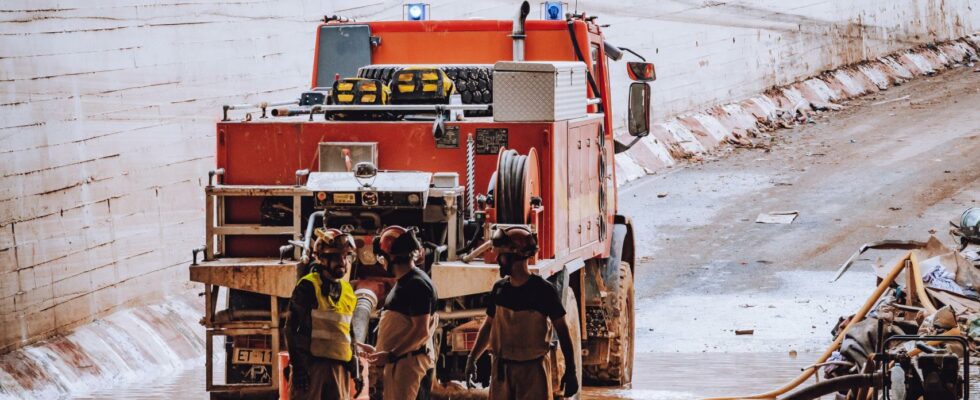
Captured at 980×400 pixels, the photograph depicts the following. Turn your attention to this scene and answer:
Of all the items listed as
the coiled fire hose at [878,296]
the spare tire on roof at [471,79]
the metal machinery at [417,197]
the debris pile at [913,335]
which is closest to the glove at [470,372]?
the metal machinery at [417,197]

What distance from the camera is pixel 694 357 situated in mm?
12953

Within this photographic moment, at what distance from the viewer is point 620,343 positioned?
11.7 metres

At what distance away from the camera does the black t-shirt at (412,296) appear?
8359 mm

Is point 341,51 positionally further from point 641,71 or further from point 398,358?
point 398,358

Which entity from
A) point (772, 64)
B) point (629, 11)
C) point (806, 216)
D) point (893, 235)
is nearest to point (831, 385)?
point (893, 235)

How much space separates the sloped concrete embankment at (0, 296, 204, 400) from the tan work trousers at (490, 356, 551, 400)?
4582mm

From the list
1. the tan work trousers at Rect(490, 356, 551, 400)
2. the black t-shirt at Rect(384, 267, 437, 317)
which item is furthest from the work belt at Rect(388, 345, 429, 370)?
the tan work trousers at Rect(490, 356, 551, 400)

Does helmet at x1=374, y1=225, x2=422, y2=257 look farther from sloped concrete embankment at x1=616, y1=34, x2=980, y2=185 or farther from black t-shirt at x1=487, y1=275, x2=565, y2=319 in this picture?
sloped concrete embankment at x1=616, y1=34, x2=980, y2=185

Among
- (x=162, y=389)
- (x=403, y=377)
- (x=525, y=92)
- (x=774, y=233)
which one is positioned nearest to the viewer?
(x=403, y=377)

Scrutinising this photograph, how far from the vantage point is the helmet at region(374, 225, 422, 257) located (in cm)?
839

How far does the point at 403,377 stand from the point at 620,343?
360 centimetres

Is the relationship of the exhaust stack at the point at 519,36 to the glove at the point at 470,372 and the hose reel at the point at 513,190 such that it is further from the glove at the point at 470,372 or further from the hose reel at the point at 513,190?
the glove at the point at 470,372

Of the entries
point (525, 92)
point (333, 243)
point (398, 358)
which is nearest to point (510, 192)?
point (525, 92)

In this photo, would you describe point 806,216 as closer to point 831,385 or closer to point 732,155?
point 732,155
